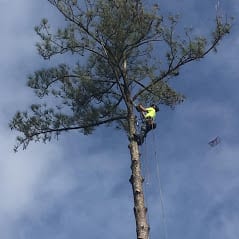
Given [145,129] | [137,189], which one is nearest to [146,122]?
[145,129]

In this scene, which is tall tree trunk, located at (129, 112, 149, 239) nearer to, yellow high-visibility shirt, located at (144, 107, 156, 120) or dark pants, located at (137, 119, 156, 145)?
dark pants, located at (137, 119, 156, 145)

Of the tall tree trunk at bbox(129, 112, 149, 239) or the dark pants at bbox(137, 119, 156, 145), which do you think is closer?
the tall tree trunk at bbox(129, 112, 149, 239)

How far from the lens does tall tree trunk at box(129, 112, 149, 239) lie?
16.4 metres

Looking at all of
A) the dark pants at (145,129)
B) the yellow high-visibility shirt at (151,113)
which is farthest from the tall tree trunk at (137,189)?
the yellow high-visibility shirt at (151,113)

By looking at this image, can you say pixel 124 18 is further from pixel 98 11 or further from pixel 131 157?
pixel 131 157

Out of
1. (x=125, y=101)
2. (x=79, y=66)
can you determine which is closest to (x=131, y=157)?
(x=125, y=101)

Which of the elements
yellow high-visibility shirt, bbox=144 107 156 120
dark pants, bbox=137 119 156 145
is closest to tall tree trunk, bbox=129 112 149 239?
dark pants, bbox=137 119 156 145

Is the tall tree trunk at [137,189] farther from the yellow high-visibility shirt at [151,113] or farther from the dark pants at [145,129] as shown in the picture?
the yellow high-visibility shirt at [151,113]

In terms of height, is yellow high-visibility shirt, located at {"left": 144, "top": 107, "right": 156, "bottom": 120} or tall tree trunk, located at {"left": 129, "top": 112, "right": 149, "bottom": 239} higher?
yellow high-visibility shirt, located at {"left": 144, "top": 107, "right": 156, "bottom": 120}

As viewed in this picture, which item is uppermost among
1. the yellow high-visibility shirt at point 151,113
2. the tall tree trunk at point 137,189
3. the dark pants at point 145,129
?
the yellow high-visibility shirt at point 151,113

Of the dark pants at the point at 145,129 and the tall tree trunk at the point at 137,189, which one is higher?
the dark pants at the point at 145,129

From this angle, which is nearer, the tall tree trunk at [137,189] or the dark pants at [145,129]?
the tall tree trunk at [137,189]

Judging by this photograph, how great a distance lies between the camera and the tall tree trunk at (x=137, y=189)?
16.4 meters

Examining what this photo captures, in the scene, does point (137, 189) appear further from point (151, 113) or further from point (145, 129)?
point (151, 113)
